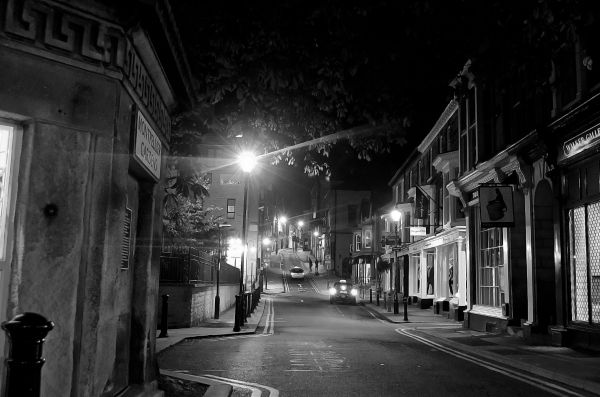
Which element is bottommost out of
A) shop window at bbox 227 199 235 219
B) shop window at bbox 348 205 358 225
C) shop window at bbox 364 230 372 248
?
shop window at bbox 364 230 372 248

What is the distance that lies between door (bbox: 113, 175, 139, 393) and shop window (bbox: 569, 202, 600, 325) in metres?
11.7

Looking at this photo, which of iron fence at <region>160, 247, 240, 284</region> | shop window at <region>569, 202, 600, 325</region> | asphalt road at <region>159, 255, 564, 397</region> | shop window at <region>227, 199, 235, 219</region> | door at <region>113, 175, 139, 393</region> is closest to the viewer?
door at <region>113, 175, 139, 393</region>

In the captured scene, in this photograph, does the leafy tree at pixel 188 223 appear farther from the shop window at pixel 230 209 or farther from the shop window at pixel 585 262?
the shop window at pixel 230 209

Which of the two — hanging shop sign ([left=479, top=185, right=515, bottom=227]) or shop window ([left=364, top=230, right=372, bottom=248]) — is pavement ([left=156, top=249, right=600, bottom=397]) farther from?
shop window ([left=364, top=230, right=372, bottom=248])

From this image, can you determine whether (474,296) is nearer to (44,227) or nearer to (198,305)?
(198,305)

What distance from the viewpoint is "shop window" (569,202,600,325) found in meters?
13.7

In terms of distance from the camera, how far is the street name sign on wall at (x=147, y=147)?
5.64 metres

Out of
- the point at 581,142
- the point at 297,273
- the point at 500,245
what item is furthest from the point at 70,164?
the point at 297,273

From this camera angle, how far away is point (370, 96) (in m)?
8.79

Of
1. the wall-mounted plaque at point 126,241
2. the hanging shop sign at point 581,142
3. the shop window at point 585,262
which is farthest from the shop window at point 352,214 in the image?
the wall-mounted plaque at point 126,241

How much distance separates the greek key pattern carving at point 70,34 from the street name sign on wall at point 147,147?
1.56 feet

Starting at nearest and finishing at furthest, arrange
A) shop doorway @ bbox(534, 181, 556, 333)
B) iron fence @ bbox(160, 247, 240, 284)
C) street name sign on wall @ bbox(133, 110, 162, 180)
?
street name sign on wall @ bbox(133, 110, 162, 180)
shop doorway @ bbox(534, 181, 556, 333)
iron fence @ bbox(160, 247, 240, 284)

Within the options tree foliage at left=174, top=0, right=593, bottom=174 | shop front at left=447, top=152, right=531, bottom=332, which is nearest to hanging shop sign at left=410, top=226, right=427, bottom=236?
shop front at left=447, top=152, right=531, bottom=332

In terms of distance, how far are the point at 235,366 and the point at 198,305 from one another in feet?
33.2
